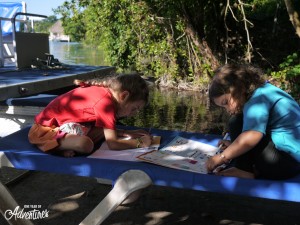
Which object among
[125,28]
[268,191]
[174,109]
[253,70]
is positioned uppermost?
[125,28]

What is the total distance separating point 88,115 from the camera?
8.10 feet

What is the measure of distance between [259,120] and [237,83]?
263 mm

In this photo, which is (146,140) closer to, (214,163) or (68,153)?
(68,153)

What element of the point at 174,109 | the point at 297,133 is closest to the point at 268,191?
the point at 297,133

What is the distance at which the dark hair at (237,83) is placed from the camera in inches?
80.7

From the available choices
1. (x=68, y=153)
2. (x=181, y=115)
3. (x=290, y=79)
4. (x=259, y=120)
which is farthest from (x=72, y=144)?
(x=290, y=79)

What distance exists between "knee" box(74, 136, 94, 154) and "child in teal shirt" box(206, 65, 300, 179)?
819mm

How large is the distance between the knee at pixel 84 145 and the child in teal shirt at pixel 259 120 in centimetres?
82

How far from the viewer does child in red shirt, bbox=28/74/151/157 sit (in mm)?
2383

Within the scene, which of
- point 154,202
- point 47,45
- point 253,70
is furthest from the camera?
point 47,45

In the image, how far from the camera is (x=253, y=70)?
6.95 ft

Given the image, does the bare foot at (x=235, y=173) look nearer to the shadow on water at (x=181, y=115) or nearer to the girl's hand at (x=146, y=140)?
the girl's hand at (x=146, y=140)

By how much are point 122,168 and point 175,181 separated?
0.30 m

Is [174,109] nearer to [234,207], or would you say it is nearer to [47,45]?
[47,45]
